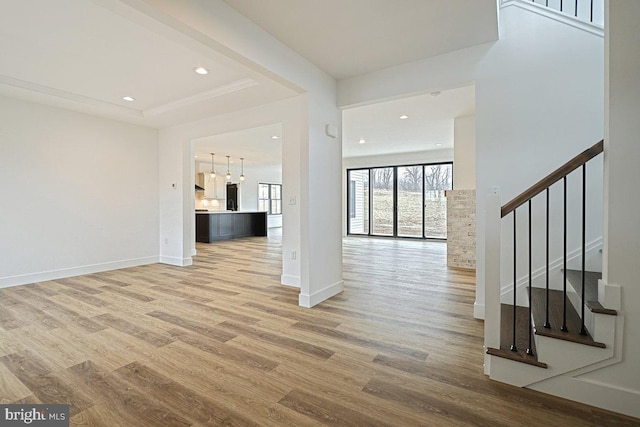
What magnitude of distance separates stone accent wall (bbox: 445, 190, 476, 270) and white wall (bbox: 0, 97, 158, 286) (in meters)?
5.69

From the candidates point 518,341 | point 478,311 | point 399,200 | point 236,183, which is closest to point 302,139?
point 478,311

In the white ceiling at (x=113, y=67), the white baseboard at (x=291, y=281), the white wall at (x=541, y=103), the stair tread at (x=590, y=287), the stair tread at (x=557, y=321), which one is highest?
the white ceiling at (x=113, y=67)

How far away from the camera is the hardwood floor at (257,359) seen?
1583mm

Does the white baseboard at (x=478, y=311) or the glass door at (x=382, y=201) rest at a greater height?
the glass door at (x=382, y=201)

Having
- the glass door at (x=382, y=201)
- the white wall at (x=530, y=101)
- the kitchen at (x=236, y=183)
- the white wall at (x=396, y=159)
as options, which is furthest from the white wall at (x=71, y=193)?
the glass door at (x=382, y=201)

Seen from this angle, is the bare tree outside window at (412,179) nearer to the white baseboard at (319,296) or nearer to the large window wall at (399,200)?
the large window wall at (399,200)

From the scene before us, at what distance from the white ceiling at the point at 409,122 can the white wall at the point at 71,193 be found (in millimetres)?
4122

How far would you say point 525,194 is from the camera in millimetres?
1807

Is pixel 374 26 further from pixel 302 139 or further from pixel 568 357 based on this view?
pixel 568 357

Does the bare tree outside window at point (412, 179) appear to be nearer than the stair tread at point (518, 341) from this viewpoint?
No

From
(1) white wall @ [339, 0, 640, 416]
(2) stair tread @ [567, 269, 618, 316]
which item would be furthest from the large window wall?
(2) stair tread @ [567, 269, 618, 316]

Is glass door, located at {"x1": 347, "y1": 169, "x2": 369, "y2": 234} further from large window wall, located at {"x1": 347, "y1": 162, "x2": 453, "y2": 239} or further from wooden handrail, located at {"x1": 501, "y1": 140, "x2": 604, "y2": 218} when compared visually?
wooden handrail, located at {"x1": 501, "y1": 140, "x2": 604, "y2": 218}

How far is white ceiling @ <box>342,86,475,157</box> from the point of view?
4.68m

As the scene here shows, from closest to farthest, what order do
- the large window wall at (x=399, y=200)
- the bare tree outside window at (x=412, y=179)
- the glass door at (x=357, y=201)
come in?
the large window wall at (x=399, y=200), the bare tree outside window at (x=412, y=179), the glass door at (x=357, y=201)
